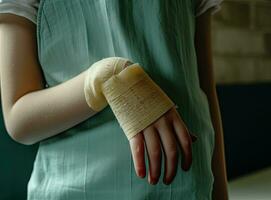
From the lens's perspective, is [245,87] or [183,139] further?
[245,87]

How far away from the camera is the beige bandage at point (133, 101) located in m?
0.54

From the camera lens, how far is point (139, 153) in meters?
0.52

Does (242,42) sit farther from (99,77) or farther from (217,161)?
(99,77)

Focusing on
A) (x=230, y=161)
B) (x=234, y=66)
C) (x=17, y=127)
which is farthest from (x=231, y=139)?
(x=17, y=127)

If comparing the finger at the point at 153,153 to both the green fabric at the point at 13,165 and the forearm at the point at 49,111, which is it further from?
the green fabric at the point at 13,165

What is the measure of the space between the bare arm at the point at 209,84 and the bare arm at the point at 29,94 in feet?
0.83

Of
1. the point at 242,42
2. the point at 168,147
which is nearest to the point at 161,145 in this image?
the point at 168,147

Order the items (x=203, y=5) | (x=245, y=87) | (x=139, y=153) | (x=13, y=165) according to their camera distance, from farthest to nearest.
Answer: (x=245, y=87) < (x=13, y=165) < (x=203, y=5) < (x=139, y=153)

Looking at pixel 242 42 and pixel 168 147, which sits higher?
pixel 168 147

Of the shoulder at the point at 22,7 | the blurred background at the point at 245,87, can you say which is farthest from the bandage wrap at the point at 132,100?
the blurred background at the point at 245,87

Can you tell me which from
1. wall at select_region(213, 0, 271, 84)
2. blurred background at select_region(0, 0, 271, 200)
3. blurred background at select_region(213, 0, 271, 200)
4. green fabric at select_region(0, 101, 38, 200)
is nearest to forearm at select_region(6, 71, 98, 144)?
green fabric at select_region(0, 101, 38, 200)

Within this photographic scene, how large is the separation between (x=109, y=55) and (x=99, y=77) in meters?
0.09

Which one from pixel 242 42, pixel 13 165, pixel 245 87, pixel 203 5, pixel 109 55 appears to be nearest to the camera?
pixel 109 55

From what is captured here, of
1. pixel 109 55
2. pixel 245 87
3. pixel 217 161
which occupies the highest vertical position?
pixel 109 55
